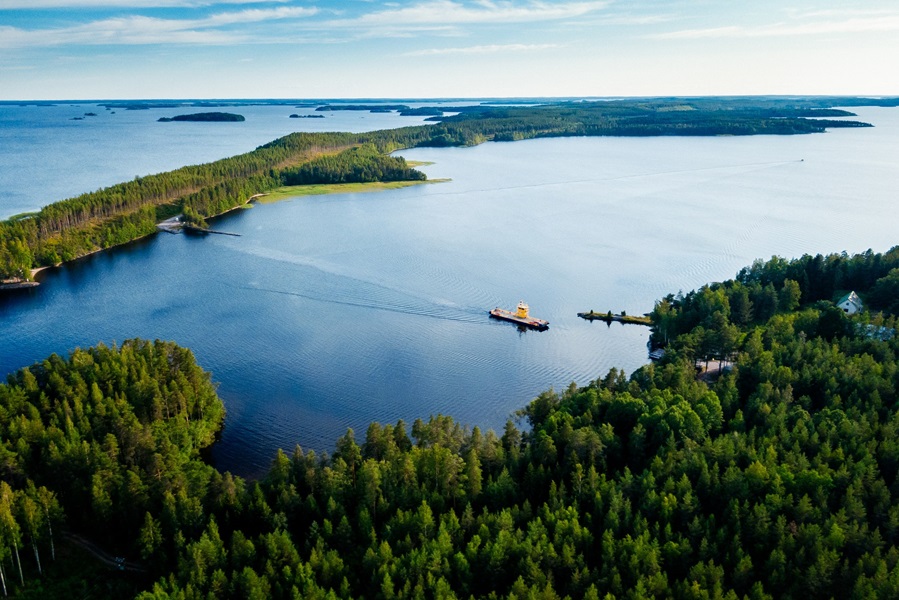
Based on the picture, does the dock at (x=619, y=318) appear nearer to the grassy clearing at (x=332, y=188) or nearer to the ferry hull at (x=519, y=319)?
the ferry hull at (x=519, y=319)

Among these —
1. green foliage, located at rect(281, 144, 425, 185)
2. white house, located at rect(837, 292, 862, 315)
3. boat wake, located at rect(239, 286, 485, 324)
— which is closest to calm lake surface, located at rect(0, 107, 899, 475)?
boat wake, located at rect(239, 286, 485, 324)

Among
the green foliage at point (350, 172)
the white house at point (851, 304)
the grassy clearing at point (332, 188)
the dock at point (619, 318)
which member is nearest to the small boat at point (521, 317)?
the dock at point (619, 318)

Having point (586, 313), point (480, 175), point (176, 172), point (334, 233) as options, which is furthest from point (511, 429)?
point (480, 175)

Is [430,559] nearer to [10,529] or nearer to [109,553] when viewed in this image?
[109,553]

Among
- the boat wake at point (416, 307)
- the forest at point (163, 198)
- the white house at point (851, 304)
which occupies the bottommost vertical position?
the boat wake at point (416, 307)

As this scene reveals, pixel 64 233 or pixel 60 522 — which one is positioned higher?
pixel 64 233

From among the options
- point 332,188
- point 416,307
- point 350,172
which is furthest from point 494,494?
point 350,172

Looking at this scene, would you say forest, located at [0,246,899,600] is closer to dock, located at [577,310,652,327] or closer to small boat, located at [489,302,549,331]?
small boat, located at [489,302,549,331]

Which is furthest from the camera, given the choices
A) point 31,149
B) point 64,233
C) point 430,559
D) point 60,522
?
point 31,149
